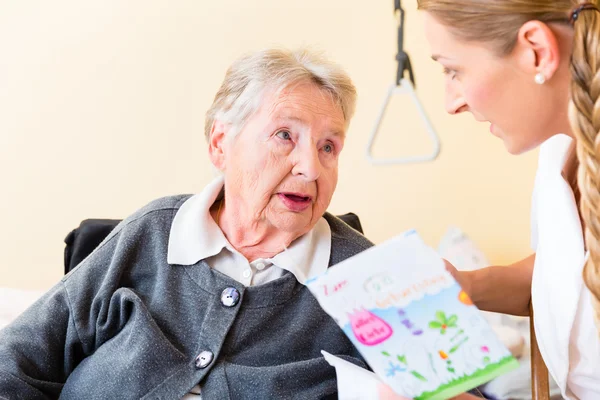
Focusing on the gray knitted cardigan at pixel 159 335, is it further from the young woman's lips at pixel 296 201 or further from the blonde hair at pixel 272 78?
the blonde hair at pixel 272 78

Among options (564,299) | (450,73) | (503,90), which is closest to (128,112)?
(450,73)

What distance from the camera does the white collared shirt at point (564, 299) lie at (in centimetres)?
108

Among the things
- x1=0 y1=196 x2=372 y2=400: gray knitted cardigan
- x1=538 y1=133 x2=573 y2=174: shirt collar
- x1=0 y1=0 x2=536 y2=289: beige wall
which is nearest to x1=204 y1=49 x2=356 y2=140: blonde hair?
x1=0 y1=196 x2=372 y2=400: gray knitted cardigan

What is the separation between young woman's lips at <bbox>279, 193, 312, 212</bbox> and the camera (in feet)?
4.61

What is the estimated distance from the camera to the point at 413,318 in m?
0.95

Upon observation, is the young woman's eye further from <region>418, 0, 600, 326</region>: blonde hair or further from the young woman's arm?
the young woman's arm

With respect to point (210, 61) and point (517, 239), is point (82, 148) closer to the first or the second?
point (210, 61)

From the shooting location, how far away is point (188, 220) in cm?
148

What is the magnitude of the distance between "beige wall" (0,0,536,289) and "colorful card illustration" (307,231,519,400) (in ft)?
4.75

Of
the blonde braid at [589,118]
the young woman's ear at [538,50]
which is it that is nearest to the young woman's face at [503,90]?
the young woman's ear at [538,50]

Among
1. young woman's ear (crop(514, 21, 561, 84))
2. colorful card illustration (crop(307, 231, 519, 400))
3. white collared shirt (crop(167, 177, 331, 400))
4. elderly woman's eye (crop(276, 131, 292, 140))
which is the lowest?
white collared shirt (crop(167, 177, 331, 400))

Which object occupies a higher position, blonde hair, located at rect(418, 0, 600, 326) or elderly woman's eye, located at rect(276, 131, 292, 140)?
blonde hair, located at rect(418, 0, 600, 326)

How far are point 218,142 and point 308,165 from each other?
0.81ft

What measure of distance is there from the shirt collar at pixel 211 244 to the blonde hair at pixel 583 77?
60 cm
